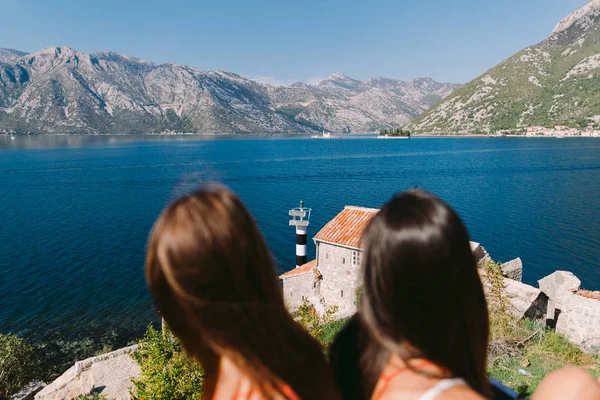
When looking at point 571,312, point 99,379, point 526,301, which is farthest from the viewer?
point 99,379

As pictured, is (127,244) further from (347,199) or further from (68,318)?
(347,199)

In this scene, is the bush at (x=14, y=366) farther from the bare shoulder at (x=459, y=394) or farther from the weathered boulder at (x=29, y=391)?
the bare shoulder at (x=459, y=394)

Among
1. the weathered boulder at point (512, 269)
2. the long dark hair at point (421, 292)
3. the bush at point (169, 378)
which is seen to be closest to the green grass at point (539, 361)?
the weathered boulder at point (512, 269)

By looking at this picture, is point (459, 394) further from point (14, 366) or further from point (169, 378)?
point (14, 366)

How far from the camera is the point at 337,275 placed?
21.4m

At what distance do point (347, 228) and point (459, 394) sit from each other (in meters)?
20.0

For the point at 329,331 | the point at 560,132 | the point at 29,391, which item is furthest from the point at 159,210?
the point at 560,132

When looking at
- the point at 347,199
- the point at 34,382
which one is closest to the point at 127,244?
the point at 34,382

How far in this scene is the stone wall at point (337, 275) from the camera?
20.9 meters

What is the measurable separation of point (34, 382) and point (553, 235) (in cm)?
4695

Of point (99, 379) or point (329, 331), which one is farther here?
point (99, 379)

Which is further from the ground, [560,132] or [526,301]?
[560,132]

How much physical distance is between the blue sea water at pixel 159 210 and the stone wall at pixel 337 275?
8.71m

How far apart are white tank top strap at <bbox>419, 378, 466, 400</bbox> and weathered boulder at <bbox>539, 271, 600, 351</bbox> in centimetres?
1758
